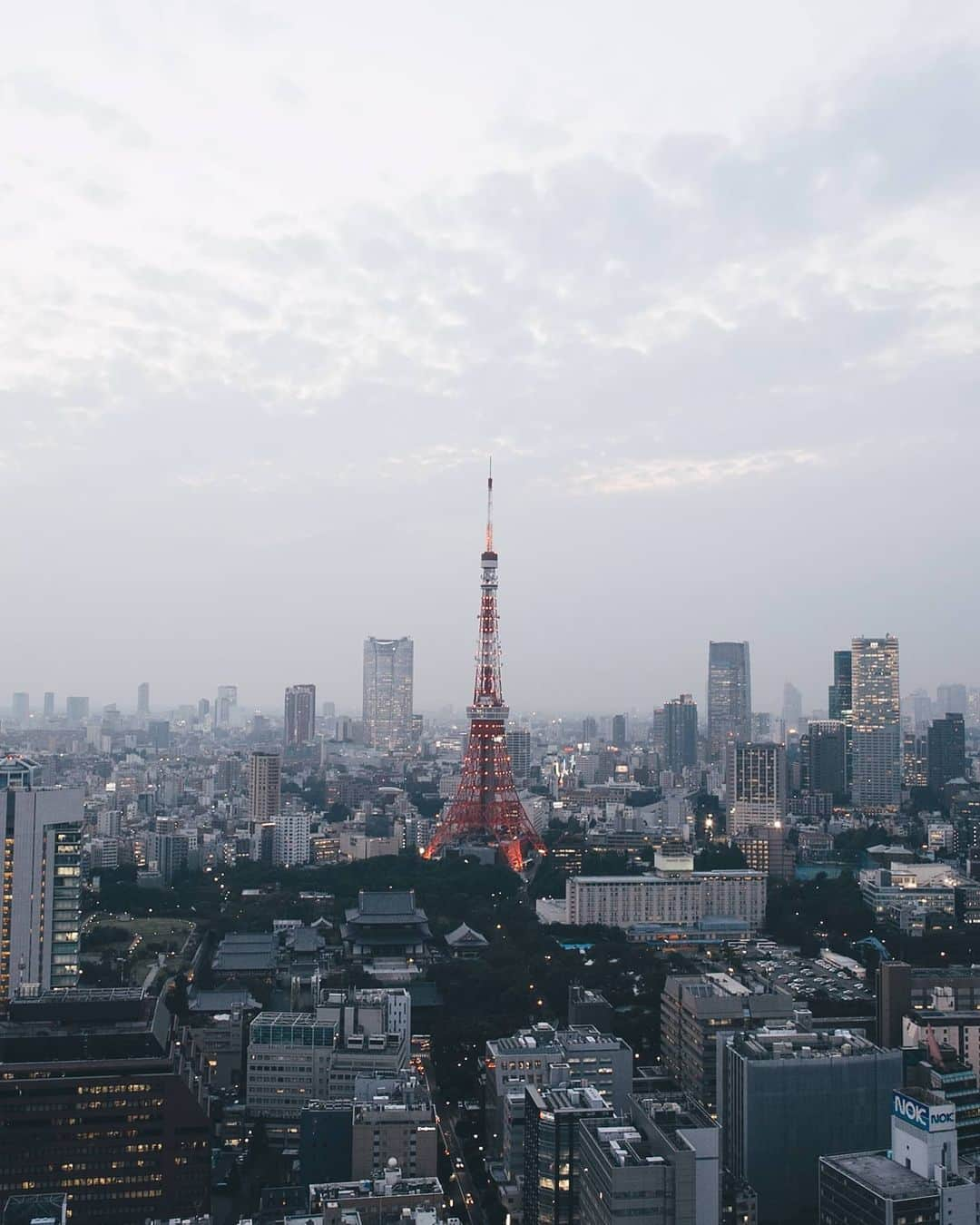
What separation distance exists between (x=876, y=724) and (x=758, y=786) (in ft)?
39.8

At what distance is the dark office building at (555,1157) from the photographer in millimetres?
8914

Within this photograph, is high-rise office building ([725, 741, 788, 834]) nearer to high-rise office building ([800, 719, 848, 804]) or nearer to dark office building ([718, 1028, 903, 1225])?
high-rise office building ([800, 719, 848, 804])

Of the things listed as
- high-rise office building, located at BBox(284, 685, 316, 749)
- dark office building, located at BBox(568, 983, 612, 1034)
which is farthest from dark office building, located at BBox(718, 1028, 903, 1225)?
high-rise office building, located at BBox(284, 685, 316, 749)

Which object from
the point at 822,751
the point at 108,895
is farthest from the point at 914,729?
the point at 108,895

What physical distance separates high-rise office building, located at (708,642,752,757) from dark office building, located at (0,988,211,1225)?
162ft

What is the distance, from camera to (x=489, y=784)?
83.7 feet

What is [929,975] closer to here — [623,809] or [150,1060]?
[150,1060]

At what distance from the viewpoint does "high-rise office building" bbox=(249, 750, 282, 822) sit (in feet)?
110

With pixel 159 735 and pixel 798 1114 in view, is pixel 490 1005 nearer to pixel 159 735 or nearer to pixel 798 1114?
pixel 798 1114

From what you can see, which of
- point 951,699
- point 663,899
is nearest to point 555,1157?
point 663,899

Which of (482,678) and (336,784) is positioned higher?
(482,678)

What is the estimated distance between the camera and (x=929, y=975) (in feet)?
47.8

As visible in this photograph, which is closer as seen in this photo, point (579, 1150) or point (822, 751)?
point (579, 1150)

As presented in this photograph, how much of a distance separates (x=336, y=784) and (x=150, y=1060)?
31.5 metres
